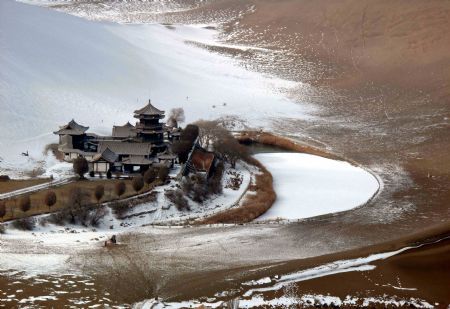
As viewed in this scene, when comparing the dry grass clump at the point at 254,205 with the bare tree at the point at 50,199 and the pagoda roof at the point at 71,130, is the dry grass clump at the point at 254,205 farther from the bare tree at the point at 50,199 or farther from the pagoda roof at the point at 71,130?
the pagoda roof at the point at 71,130

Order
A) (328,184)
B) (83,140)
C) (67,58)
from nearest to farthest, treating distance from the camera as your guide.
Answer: (328,184), (83,140), (67,58)

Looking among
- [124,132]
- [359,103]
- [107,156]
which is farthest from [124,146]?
[359,103]

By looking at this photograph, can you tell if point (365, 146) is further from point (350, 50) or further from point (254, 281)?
point (350, 50)

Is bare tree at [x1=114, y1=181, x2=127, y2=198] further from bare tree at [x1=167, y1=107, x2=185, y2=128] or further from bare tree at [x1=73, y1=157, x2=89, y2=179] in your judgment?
bare tree at [x1=167, y1=107, x2=185, y2=128]

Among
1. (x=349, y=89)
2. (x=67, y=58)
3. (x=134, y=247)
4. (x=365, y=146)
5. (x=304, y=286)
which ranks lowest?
(x=304, y=286)

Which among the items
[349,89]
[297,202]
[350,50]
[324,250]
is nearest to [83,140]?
[297,202]

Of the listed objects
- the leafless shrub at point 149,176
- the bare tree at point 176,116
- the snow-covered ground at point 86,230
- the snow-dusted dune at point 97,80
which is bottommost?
the snow-covered ground at point 86,230

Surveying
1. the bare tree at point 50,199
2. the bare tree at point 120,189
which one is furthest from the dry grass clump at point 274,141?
the bare tree at point 50,199
